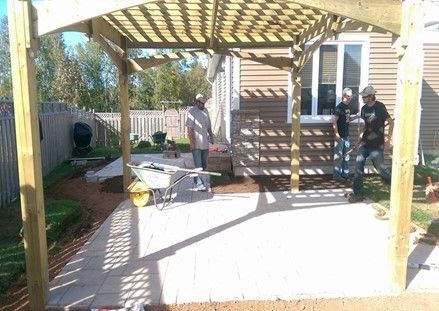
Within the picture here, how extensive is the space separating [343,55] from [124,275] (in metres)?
A: 7.04

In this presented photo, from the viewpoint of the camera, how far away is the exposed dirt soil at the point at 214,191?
10.6 ft

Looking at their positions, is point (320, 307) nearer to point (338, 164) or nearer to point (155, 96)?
point (338, 164)

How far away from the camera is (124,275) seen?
385 cm

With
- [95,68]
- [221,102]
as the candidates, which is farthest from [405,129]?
[95,68]

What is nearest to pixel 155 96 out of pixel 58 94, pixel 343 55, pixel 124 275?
pixel 58 94

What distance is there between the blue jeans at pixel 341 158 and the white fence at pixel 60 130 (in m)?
6.55

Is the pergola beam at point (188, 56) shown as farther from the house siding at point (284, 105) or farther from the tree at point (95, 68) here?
the tree at point (95, 68)

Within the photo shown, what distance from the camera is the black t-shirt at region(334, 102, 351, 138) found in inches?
318

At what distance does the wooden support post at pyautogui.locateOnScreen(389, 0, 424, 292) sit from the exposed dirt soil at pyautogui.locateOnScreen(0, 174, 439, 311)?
27 centimetres

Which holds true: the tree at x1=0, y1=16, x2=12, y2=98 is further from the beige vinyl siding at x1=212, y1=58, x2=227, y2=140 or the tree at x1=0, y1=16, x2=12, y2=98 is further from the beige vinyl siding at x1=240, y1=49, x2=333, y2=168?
the beige vinyl siding at x1=240, y1=49, x2=333, y2=168

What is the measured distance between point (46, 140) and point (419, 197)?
8.82 m

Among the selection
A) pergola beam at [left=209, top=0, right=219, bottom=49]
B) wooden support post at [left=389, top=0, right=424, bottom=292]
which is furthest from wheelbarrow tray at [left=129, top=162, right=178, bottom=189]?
wooden support post at [left=389, top=0, right=424, bottom=292]

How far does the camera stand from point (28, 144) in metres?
3.17

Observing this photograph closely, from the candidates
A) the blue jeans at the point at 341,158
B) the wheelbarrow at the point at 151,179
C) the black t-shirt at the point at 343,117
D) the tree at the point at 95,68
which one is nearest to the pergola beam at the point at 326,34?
the black t-shirt at the point at 343,117
